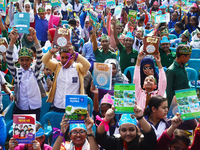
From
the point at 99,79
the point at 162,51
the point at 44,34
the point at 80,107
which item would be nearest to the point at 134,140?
the point at 80,107

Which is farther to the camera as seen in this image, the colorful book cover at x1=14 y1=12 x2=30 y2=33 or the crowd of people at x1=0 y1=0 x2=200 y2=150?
the colorful book cover at x1=14 y1=12 x2=30 y2=33

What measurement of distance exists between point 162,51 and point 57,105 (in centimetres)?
305

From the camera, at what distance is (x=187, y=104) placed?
270 centimetres

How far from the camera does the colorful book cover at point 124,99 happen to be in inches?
109

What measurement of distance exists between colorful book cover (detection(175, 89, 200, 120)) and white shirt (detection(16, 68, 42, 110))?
2330 millimetres

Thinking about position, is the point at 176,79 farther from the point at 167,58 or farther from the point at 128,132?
the point at 128,132

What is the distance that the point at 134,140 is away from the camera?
2912mm

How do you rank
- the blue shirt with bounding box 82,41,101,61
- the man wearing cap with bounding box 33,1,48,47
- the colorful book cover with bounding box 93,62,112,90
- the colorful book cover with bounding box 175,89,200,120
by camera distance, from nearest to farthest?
1. the colorful book cover with bounding box 175,89,200,120
2. the colorful book cover with bounding box 93,62,112,90
3. the blue shirt with bounding box 82,41,101,61
4. the man wearing cap with bounding box 33,1,48,47

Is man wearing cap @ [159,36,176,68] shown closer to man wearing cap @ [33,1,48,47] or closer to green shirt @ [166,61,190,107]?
green shirt @ [166,61,190,107]

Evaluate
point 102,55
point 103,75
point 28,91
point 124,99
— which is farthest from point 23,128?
point 102,55

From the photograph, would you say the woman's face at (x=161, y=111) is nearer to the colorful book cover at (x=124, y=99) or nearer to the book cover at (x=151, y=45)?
the colorful book cover at (x=124, y=99)

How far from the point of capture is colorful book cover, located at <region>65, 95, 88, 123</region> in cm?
285

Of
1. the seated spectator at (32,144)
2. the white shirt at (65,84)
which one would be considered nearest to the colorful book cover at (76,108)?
the seated spectator at (32,144)

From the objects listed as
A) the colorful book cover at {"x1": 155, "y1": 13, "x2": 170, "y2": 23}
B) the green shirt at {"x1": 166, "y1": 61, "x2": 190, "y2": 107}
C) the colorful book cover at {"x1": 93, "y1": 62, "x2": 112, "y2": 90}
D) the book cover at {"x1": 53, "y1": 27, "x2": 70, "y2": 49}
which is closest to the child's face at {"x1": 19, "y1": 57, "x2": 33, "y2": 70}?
the book cover at {"x1": 53, "y1": 27, "x2": 70, "y2": 49}
